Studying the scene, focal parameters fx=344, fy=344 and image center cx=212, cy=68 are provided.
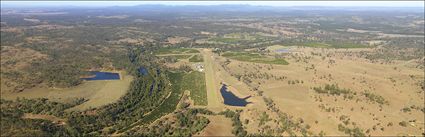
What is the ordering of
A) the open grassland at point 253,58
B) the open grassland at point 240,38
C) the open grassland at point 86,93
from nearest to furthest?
the open grassland at point 86,93 → the open grassland at point 253,58 → the open grassland at point 240,38

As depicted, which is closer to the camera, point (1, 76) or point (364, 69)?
point (1, 76)

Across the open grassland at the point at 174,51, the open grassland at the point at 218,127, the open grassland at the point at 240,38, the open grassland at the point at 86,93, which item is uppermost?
the open grassland at the point at 240,38

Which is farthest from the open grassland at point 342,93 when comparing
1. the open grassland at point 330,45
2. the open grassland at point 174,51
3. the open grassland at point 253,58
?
the open grassland at point 330,45

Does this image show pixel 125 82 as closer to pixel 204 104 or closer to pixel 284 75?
pixel 204 104

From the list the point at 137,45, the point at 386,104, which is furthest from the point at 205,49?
the point at 386,104

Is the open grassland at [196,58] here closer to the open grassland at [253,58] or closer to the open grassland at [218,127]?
the open grassland at [253,58]

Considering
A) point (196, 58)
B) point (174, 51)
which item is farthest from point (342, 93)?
point (174, 51)
